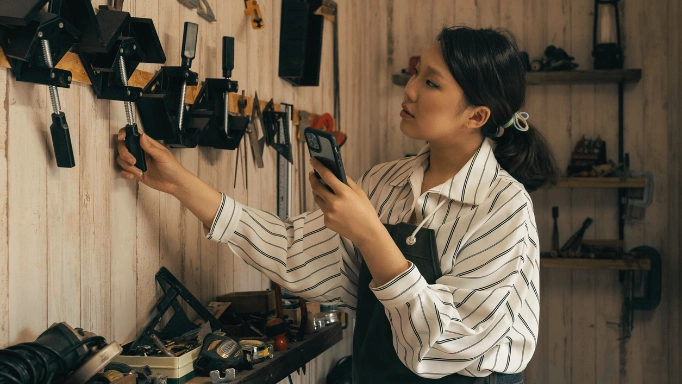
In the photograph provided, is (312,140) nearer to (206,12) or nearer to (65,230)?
(65,230)

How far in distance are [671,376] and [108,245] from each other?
134 inches

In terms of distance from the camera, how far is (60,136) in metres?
1.39

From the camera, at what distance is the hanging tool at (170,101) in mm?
1698

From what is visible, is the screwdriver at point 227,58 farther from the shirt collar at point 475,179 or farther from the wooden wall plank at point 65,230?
the shirt collar at point 475,179

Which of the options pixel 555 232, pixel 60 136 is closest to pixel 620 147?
pixel 555 232

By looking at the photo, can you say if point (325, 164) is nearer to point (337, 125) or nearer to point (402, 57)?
point (337, 125)

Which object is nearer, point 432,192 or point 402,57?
point 432,192

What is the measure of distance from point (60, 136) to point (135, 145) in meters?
0.23

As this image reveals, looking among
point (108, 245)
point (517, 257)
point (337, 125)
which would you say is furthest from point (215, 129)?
point (337, 125)

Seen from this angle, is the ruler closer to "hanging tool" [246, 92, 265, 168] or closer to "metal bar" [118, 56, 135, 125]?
"hanging tool" [246, 92, 265, 168]

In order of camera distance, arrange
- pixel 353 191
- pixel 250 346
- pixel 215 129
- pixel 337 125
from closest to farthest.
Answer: pixel 353 191, pixel 250 346, pixel 215 129, pixel 337 125

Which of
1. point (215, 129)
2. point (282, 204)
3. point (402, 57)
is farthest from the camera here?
point (402, 57)

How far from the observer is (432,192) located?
1.83m

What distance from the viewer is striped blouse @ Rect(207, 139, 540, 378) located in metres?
1.54
